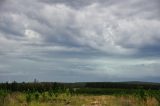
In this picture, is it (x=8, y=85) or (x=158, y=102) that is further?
(x=8, y=85)

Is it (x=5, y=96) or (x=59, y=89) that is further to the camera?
(x=59, y=89)

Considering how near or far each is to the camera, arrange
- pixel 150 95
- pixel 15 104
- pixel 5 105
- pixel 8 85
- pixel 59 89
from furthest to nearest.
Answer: pixel 8 85, pixel 59 89, pixel 150 95, pixel 15 104, pixel 5 105

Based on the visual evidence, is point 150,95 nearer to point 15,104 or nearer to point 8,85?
point 15,104

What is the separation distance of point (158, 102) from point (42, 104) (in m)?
9.71

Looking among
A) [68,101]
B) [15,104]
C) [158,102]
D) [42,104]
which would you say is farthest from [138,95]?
[15,104]

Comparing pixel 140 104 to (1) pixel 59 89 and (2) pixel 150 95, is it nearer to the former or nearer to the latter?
(2) pixel 150 95

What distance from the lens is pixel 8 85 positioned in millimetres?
71250

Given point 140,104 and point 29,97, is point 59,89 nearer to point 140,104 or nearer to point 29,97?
point 29,97

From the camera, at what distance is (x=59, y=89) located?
3684 centimetres

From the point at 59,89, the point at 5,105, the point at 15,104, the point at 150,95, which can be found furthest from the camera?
the point at 59,89

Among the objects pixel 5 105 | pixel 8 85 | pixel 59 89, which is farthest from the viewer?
pixel 8 85

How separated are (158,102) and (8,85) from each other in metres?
44.2

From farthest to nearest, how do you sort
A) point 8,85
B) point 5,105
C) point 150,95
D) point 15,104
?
point 8,85 → point 150,95 → point 15,104 → point 5,105

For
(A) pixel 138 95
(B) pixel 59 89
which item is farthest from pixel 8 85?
(A) pixel 138 95
